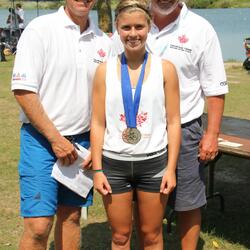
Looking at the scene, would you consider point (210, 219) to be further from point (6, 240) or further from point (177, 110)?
point (177, 110)

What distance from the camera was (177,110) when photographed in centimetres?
292

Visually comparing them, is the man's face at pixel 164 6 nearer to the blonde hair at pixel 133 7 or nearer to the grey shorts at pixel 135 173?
the blonde hair at pixel 133 7

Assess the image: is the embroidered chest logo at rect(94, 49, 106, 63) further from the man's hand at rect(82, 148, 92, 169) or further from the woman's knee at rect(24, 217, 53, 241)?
the woman's knee at rect(24, 217, 53, 241)

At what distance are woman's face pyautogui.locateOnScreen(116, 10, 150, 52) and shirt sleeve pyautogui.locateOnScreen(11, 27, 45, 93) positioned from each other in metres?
0.44

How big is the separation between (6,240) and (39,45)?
1917 millimetres

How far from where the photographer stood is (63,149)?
2965 mm

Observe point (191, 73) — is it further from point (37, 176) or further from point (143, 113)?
point (37, 176)

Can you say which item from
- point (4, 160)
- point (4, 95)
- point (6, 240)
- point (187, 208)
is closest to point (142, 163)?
point (187, 208)

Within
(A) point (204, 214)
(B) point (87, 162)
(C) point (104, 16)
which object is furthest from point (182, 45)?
(C) point (104, 16)

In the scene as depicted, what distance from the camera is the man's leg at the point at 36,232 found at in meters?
2.98

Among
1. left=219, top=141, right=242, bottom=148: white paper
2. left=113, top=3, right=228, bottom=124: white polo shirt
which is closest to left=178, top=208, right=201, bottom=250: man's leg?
left=219, top=141, right=242, bottom=148: white paper

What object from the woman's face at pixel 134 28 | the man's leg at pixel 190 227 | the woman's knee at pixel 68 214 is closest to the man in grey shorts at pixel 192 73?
the man's leg at pixel 190 227

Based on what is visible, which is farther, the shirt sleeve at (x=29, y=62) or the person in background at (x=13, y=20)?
the person in background at (x=13, y=20)

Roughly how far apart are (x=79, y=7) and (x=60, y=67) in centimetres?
33
